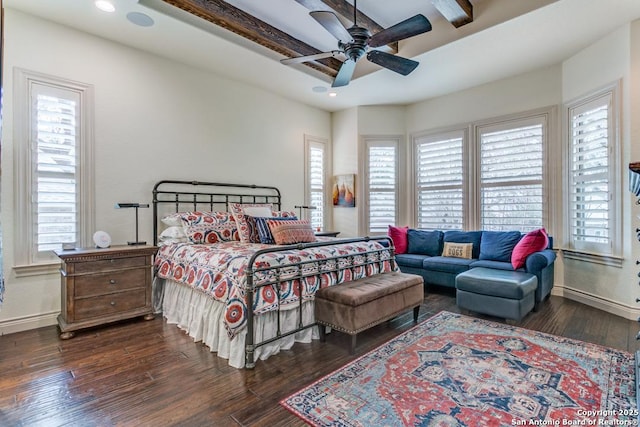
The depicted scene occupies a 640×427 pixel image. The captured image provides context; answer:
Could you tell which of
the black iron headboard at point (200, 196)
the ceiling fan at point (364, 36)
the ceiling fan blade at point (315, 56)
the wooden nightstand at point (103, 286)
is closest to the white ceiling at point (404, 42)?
the ceiling fan blade at point (315, 56)

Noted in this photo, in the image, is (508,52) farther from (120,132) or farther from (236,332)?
(120,132)

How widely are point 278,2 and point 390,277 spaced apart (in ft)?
9.91

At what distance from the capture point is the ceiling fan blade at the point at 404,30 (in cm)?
262

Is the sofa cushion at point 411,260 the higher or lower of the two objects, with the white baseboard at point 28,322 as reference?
higher

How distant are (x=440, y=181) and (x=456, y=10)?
2.77 meters

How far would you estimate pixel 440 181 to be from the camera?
548 cm

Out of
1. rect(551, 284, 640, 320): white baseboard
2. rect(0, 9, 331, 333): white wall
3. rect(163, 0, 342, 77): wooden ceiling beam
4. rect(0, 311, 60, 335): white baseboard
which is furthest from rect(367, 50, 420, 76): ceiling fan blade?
rect(0, 311, 60, 335): white baseboard

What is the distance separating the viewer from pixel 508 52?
3.89 m

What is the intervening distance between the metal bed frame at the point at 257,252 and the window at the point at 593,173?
2.45 metres

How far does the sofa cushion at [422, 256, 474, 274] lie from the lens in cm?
429

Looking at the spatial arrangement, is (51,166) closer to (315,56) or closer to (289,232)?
(289,232)

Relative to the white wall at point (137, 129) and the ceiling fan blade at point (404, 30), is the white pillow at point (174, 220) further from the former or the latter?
the ceiling fan blade at point (404, 30)

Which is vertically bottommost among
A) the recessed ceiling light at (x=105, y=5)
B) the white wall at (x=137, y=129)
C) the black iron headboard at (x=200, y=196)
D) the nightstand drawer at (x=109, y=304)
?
the nightstand drawer at (x=109, y=304)

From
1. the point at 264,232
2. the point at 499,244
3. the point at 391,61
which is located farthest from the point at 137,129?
the point at 499,244
